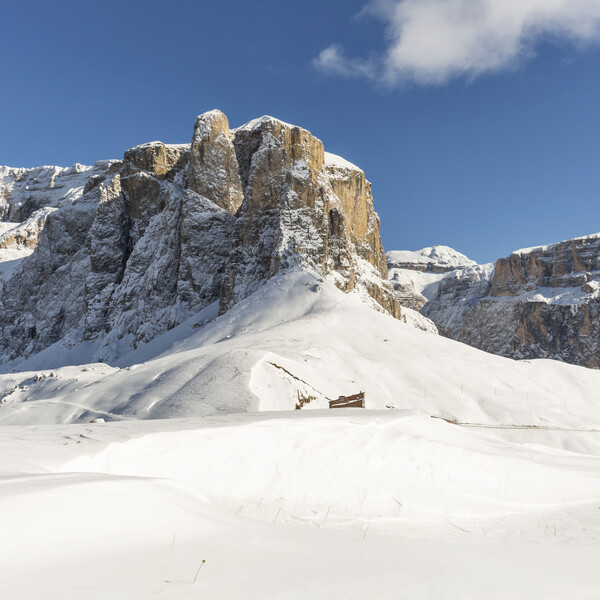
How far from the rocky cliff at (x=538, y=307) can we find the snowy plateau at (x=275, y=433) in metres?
68.6

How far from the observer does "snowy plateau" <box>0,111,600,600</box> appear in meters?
3.24

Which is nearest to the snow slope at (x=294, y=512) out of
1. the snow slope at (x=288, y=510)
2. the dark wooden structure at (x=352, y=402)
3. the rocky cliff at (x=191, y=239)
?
the snow slope at (x=288, y=510)

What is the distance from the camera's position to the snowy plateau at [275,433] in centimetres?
324

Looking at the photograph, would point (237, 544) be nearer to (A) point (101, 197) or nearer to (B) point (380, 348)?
(B) point (380, 348)

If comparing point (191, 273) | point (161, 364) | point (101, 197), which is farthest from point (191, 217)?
point (161, 364)

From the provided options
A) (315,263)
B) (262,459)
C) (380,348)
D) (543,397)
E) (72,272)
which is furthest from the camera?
(72,272)

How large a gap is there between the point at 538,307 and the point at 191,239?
295 feet

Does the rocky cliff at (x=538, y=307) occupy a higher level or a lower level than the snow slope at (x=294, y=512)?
higher

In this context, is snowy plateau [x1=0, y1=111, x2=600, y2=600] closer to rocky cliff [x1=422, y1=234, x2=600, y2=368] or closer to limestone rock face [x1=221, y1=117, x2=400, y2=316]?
limestone rock face [x1=221, y1=117, x2=400, y2=316]

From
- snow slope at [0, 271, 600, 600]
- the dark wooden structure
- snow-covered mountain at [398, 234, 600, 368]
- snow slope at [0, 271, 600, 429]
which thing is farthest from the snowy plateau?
snow-covered mountain at [398, 234, 600, 368]

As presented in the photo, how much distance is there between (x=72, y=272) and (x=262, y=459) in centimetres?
8095

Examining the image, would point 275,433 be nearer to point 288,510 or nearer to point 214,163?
point 288,510

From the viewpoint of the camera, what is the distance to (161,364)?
26219mm

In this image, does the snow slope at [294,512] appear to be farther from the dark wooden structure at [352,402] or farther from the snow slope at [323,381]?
the snow slope at [323,381]
